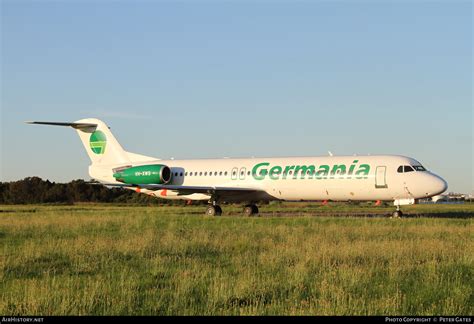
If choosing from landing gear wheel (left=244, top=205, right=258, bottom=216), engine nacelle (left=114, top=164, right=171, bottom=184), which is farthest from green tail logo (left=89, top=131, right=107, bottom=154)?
landing gear wheel (left=244, top=205, right=258, bottom=216)

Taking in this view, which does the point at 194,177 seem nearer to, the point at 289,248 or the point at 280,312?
the point at 289,248

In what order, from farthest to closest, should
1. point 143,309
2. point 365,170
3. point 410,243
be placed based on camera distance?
point 365,170
point 410,243
point 143,309

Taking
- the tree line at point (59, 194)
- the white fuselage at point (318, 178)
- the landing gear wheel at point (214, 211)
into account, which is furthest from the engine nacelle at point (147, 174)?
the tree line at point (59, 194)

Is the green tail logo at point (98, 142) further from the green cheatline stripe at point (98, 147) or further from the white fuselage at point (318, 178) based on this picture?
the white fuselage at point (318, 178)

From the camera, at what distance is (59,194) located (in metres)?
85.5

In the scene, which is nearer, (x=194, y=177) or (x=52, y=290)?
(x=52, y=290)

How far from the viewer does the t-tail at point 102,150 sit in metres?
45.8

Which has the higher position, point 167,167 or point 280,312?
point 167,167

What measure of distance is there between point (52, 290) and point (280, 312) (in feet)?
12.3

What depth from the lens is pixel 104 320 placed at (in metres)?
7.95

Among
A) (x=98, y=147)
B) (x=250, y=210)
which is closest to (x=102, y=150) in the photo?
(x=98, y=147)

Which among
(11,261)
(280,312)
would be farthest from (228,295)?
(11,261)

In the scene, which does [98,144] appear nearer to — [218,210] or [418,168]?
[218,210]

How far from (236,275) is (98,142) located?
118ft
